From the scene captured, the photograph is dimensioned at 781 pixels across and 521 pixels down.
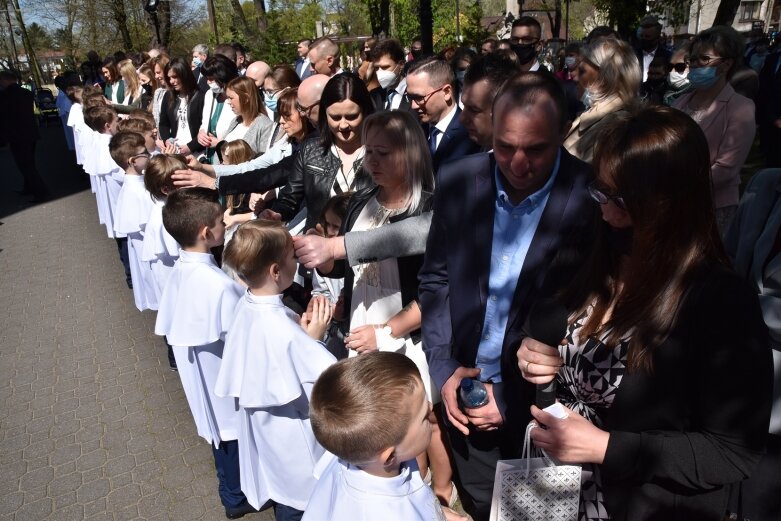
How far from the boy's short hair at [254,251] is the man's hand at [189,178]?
153 cm

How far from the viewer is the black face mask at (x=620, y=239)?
1689 mm

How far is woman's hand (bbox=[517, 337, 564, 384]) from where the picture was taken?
1.72m

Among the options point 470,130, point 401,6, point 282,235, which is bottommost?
point 282,235

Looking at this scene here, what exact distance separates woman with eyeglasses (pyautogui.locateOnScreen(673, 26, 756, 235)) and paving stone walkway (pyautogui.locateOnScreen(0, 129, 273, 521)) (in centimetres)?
342

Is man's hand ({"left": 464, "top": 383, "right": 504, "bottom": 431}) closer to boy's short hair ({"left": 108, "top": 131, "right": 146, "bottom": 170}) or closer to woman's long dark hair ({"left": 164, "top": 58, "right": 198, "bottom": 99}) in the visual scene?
boy's short hair ({"left": 108, "top": 131, "right": 146, "bottom": 170})

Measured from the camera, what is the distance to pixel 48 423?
418 cm

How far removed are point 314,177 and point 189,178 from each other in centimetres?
90

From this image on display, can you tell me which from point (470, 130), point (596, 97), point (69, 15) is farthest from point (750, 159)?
point (69, 15)

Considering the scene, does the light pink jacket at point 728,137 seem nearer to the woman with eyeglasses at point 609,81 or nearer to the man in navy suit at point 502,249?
the woman with eyeglasses at point 609,81

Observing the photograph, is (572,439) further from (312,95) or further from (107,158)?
(107,158)

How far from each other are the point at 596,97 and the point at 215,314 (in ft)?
9.03

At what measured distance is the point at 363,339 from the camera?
2.52 meters

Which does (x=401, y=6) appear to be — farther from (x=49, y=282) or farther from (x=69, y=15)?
(x=49, y=282)

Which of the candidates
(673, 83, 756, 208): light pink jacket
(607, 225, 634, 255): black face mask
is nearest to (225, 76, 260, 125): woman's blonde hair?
(673, 83, 756, 208): light pink jacket
